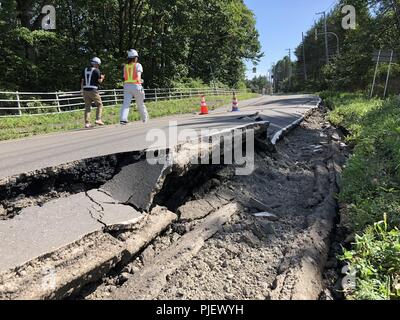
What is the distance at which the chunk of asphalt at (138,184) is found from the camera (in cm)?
383

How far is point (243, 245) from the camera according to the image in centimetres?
383

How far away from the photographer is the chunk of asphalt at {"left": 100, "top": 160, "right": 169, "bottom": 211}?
3.83m

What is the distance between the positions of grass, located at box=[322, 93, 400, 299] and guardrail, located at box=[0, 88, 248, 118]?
11.5 m

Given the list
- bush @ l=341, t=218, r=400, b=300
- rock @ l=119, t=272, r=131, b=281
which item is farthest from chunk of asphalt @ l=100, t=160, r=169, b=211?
bush @ l=341, t=218, r=400, b=300

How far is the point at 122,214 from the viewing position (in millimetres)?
3539

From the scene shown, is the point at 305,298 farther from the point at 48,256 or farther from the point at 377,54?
the point at 377,54

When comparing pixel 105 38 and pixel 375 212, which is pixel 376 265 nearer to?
pixel 375 212

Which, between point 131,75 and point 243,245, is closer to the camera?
point 243,245

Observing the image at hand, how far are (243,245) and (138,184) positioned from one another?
125cm

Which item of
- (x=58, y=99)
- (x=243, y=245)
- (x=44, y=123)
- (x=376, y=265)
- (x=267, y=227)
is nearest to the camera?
(x=376, y=265)

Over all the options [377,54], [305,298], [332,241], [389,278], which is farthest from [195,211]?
[377,54]

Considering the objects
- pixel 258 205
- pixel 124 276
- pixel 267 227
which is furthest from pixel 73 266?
pixel 258 205

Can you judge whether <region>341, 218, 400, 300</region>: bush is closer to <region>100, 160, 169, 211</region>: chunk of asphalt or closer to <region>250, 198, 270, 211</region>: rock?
<region>250, 198, 270, 211</region>: rock
